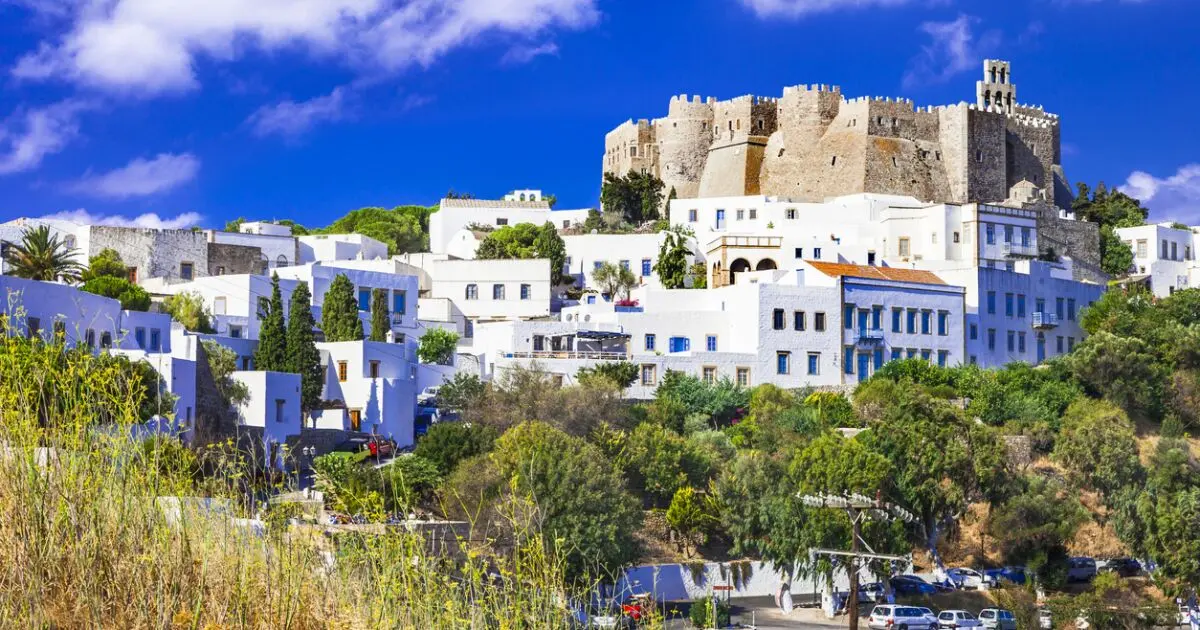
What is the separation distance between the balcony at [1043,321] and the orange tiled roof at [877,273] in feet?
13.1

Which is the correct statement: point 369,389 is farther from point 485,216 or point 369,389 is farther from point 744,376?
point 485,216

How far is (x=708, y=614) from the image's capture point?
97.5ft

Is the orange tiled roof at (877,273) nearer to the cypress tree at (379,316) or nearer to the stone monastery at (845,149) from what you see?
the cypress tree at (379,316)

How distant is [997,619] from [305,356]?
19.0 m

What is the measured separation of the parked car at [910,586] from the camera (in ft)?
114

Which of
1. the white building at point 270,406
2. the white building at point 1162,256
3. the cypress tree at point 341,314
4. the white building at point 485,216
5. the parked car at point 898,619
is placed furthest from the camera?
the white building at point 485,216

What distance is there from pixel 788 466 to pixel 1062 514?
6.85 metres

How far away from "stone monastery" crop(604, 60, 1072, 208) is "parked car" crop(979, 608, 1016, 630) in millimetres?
40009

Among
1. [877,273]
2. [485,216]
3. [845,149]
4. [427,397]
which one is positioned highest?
[845,149]

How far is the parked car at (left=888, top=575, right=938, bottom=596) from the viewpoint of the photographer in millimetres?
34844

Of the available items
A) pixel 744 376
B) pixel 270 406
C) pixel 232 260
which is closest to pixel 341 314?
pixel 270 406

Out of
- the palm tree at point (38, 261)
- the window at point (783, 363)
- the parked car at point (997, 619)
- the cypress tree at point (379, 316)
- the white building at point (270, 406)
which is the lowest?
the parked car at point (997, 619)

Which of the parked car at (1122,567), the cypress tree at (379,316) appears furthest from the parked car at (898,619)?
the cypress tree at (379,316)

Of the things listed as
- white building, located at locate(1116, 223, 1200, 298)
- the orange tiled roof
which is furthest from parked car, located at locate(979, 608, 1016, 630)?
white building, located at locate(1116, 223, 1200, 298)
